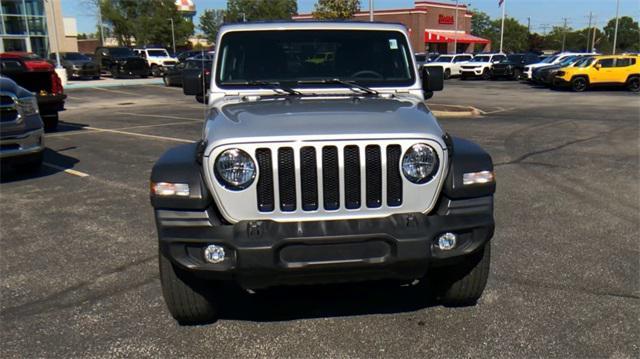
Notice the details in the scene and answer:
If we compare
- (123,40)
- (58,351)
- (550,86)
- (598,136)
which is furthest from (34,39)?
(58,351)

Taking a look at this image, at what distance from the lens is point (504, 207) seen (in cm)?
603

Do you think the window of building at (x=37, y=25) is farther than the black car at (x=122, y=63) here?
Yes

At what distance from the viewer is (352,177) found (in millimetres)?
2955

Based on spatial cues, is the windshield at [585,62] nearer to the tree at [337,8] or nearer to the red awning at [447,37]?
the tree at [337,8]

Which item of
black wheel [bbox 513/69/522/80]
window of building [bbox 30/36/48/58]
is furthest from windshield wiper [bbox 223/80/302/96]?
window of building [bbox 30/36/48/58]

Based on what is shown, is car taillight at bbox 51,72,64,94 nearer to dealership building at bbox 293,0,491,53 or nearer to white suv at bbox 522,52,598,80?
white suv at bbox 522,52,598,80

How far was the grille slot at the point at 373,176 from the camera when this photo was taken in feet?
9.66

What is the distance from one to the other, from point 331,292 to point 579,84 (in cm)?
2357

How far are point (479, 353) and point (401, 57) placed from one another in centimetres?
241

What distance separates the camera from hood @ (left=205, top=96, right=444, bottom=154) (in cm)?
293

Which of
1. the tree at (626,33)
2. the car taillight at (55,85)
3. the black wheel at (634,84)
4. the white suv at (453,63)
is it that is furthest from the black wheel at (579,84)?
the tree at (626,33)

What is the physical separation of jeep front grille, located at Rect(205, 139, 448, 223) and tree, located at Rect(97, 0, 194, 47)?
71.7 meters

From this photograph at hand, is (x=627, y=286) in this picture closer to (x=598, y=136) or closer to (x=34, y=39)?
(x=598, y=136)

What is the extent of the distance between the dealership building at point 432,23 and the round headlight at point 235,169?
61845 millimetres
